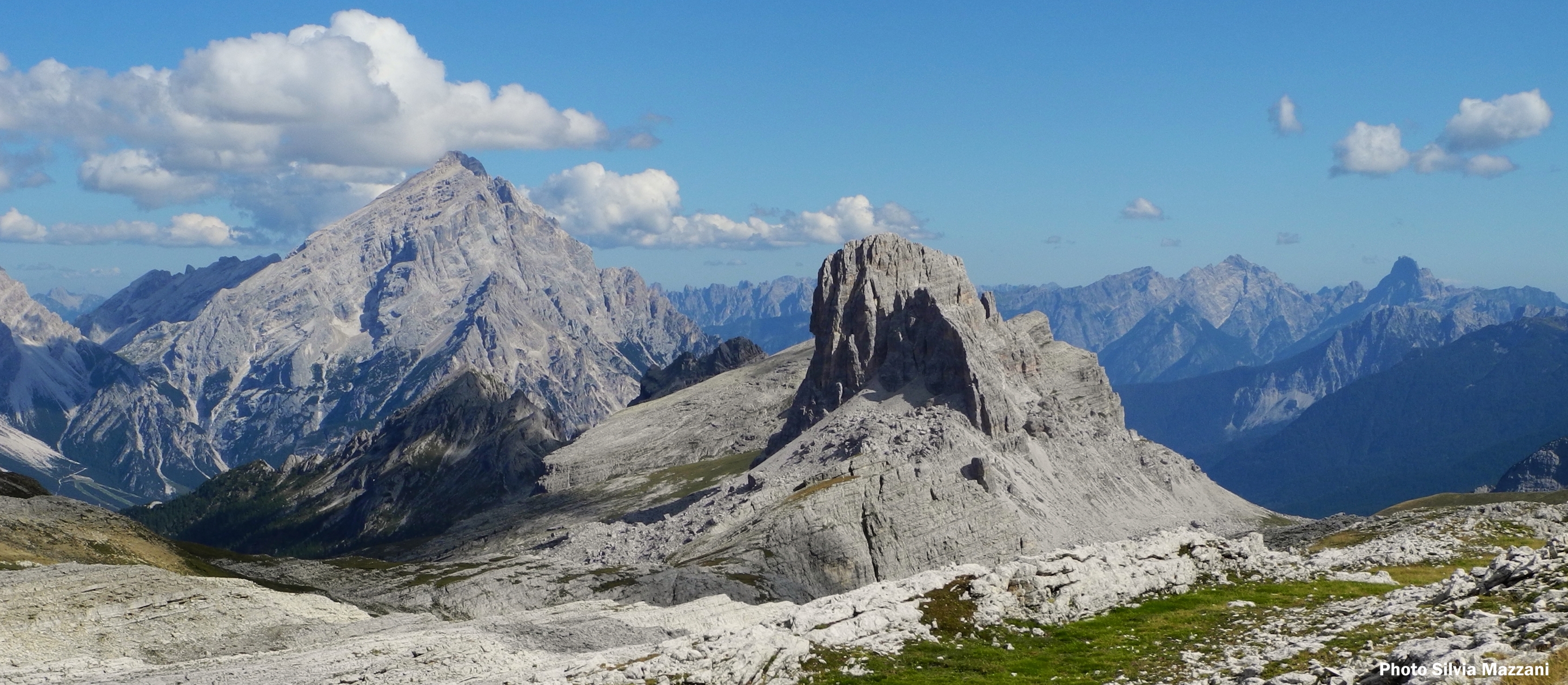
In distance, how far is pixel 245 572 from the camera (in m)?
131

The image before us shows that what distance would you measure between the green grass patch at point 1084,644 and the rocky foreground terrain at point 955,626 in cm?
13

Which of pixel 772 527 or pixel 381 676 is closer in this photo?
pixel 381 676

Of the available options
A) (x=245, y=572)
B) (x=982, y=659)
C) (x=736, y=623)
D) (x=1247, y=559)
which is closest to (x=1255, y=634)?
(x=982, y=659)

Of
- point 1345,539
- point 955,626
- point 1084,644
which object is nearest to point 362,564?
point 1345,539

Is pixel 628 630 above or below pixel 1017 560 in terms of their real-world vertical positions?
below

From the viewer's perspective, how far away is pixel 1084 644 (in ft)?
165

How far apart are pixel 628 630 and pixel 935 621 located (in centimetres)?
2654

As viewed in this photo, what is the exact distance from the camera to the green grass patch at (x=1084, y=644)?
4566cm

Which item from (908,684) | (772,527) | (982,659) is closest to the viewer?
(908,684)

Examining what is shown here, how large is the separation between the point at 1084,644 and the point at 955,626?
5.59 meters

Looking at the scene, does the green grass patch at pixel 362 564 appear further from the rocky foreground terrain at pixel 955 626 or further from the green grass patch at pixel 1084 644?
the green grass patch at pixel 1084 644

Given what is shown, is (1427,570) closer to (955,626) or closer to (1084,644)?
(1084,644)

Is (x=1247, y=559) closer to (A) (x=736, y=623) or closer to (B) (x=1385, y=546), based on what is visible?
(B) (x=1385, y=546)

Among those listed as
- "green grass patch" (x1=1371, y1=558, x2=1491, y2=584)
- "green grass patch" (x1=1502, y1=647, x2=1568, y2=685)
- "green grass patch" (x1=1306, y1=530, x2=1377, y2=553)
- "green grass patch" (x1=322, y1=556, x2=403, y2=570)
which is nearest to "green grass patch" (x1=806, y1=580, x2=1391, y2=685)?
"green grass patch" (x1=1371, y1=558, x2=1491, y2=584)
